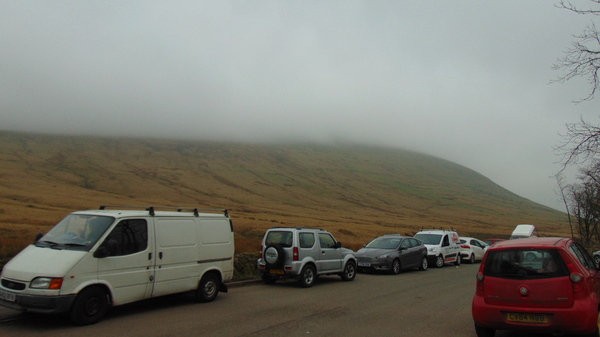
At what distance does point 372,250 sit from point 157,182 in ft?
298

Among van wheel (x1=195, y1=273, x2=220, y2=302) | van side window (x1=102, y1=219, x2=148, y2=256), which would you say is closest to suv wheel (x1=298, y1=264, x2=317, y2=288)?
van wheel (x1=195, y1=273, x2=220, y2=302)

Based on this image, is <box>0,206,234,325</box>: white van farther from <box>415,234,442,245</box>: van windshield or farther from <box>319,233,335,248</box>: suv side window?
<box>415,234,442,245</box>: van windshield

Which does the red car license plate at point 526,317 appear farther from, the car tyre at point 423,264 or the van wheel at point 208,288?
the car tyre at point 423,264

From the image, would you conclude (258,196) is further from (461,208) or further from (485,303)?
(485,303)

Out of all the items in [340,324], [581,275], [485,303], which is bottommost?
[340,324]

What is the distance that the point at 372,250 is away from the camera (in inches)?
694

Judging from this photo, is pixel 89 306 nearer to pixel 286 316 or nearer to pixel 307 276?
pixel 286 316

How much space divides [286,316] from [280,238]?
4.76 meters

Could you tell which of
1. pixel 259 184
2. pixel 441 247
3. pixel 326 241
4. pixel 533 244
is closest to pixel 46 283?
pixel 533 244

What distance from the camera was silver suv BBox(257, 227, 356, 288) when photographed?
12.7 m

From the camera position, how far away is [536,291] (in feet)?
20.5

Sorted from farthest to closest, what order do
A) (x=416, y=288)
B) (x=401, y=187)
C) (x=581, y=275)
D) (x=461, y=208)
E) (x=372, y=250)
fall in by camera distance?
(x=401, y=187) < (x=461, y=208) < (x=372, y=250) < (x=416, y=288) < (x=581, y=275)

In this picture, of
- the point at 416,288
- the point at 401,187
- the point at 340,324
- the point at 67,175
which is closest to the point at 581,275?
the point at 340,324

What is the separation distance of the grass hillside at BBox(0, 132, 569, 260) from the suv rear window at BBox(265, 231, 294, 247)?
30.1m
